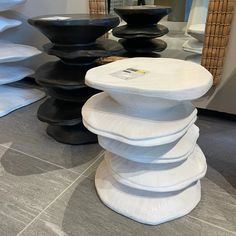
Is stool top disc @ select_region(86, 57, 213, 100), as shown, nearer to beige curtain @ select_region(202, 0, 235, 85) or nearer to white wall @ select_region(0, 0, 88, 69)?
beige curtain @ select_region(202, 0, 235, 85)

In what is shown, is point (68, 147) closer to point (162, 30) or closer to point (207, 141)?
point (207, 141)

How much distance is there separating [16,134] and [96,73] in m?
0.78

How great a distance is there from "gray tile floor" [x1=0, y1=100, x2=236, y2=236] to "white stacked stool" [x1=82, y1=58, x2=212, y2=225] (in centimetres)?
5

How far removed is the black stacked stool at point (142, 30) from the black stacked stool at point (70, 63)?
24cm

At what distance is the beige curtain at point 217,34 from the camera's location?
50.9 inches

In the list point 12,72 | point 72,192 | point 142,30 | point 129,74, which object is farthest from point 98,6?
point 72,192

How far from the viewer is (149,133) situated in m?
0.78

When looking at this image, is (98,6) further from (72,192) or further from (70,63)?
(72,192)

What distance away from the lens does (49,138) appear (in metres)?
1.41

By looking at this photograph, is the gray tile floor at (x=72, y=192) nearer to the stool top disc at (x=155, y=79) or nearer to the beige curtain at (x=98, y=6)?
the stool top disc at (x=155, y=79)

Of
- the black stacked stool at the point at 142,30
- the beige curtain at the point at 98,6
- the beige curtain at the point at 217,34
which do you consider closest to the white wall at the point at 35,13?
the beige curtain at the point at 98,6

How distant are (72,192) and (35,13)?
1341mm

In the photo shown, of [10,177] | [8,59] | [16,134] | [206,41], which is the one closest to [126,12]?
[206,41]

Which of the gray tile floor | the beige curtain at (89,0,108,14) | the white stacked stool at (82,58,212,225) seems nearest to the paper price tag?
the white stacked stool at (82,58,212,225)
